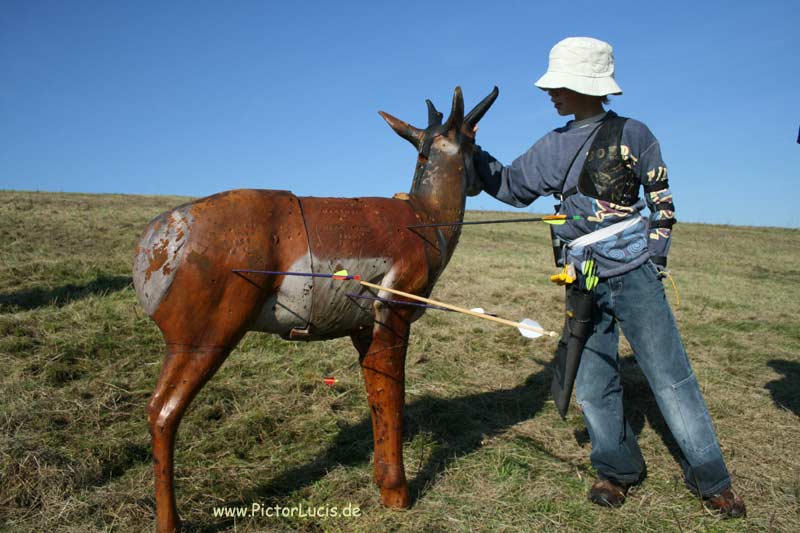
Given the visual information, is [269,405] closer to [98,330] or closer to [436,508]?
[436,508]

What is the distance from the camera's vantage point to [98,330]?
6.02 m

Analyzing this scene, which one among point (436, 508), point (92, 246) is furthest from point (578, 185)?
point (92, 246)

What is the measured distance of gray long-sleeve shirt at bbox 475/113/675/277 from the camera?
11.4 feet

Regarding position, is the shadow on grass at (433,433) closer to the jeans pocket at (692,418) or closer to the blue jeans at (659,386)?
the blue jeans at (659,386)

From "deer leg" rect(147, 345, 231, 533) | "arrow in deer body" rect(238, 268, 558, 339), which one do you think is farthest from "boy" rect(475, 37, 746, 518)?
"deer leg" rect(147, 345, 231, 533)

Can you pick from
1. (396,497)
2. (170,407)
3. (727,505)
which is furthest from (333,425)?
(727,505)

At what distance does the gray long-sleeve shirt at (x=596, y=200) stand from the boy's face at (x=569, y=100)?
0.31 ft

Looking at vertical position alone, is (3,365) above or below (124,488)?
above

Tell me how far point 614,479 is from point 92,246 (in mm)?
9043

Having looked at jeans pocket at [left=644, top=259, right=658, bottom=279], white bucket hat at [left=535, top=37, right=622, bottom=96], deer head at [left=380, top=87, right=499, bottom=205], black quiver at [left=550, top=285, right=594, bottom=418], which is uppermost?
white bucket hat at [left=535, top=37, right=622, bottom=96]

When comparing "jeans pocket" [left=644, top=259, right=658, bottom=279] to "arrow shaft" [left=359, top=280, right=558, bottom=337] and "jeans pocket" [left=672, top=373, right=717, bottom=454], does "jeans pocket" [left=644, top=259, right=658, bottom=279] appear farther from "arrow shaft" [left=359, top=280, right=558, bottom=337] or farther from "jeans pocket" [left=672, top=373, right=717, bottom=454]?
"arrow shaft" [left=359, top=280, right=558, bottom=337]

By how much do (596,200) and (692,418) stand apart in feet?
4.98

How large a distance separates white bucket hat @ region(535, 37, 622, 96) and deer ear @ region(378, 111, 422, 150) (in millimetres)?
874

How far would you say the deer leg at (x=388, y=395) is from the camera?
331cm
